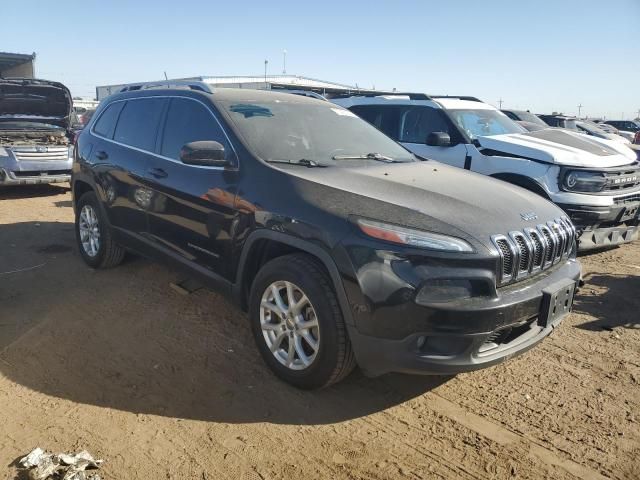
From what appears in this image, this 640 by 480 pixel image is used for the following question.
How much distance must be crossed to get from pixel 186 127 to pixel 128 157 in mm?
796

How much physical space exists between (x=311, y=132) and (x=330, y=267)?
152cm

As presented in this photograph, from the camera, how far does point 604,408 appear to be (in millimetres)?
2965

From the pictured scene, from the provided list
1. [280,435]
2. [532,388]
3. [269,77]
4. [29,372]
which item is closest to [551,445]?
[532,388]

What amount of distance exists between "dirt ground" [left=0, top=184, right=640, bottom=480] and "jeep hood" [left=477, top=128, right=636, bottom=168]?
6.24ft

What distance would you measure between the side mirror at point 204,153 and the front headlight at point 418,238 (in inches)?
49.7

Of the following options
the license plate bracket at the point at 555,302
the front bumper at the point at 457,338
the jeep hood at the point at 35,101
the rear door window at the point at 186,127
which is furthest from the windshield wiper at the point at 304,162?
the jeep hood at the point at 35,101

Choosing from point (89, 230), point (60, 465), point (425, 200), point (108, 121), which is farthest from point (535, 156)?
point (60, 465)

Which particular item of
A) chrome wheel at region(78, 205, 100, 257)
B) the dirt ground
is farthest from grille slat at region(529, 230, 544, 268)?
chrome wheel at region(78, 205, 100, 257)

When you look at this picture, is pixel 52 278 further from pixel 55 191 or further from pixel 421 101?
pixel 55 191

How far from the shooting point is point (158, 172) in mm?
3957

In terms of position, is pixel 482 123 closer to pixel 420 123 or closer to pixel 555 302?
pixel 420 123

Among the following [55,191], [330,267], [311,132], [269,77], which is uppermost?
[269,77]

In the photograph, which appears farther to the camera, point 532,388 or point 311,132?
point 311,132

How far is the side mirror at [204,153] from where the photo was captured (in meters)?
3.28
